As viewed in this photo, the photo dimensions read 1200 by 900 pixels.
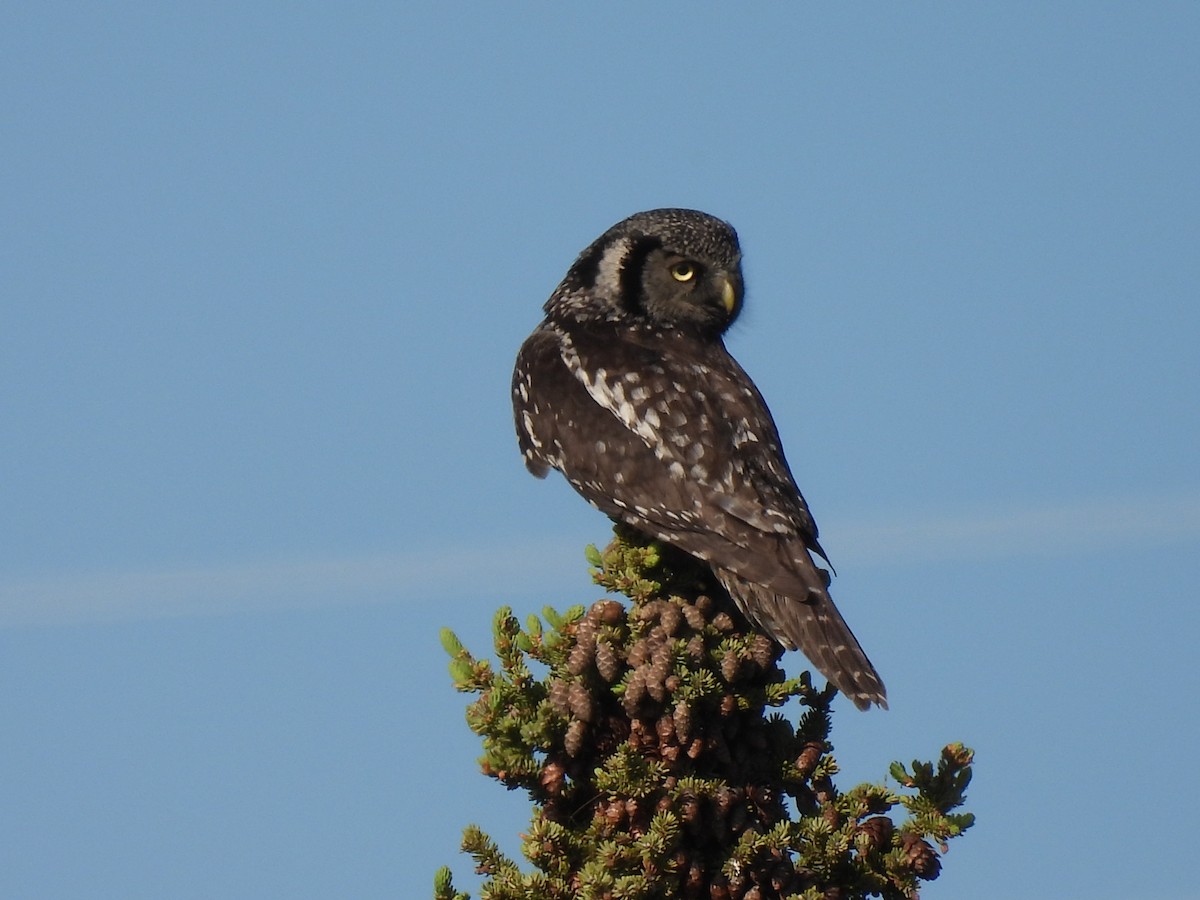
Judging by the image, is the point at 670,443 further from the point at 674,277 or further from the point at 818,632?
the point at 674,277

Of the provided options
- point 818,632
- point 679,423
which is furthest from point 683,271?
point 818,632

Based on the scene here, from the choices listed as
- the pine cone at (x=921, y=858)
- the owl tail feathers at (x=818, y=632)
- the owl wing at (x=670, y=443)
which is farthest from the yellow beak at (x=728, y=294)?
the pine cone at (x=921, y=858)

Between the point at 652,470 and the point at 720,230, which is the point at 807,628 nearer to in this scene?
the point at 652,470

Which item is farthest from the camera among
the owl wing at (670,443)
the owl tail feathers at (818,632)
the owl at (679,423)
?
the owl wing at (670,443)

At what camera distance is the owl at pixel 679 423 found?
770 cm

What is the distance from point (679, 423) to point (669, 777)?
2795 millimetres

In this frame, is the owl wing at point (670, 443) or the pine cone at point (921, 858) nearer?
the pine cone at point (921, 858)

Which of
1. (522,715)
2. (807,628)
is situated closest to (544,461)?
(807,628)

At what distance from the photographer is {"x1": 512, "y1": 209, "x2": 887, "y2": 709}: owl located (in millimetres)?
7703

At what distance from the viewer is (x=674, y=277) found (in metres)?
10.2

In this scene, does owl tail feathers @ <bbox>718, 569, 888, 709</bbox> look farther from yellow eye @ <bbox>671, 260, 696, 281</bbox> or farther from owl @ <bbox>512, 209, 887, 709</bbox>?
yellow eye @ <bbox>671, 260, 696, 281</bbox>

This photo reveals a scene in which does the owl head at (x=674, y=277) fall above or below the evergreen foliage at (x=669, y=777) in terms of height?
above

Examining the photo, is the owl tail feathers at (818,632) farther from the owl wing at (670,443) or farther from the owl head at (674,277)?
the owl head at (674,277)

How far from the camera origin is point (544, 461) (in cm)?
951
